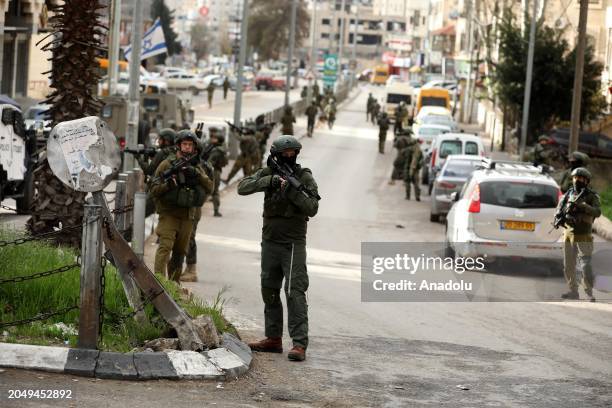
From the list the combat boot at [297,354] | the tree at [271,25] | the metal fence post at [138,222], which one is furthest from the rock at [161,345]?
the tree at [271,25]

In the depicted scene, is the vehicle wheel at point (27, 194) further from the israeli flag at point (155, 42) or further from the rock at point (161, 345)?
the rock at point (161, 345)

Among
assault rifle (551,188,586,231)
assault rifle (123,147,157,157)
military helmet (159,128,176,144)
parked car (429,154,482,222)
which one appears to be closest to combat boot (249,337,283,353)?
assault rifle (123,147,157,157)

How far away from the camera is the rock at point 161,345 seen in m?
9.92

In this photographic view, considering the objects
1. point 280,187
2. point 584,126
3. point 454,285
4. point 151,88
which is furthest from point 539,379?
point 151,88

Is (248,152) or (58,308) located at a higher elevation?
(248,152)

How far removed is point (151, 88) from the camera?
58.5 metres

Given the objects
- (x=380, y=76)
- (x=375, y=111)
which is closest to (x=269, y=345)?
(x=375, y=111)

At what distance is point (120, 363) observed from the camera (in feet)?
30.7

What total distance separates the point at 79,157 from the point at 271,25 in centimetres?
14837

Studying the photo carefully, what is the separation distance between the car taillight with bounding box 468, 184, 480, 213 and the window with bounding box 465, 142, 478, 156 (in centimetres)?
1690

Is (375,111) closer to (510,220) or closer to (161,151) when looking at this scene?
(510,220)

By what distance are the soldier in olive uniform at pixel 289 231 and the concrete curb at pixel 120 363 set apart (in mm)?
1197

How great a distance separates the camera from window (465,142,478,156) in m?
36.8

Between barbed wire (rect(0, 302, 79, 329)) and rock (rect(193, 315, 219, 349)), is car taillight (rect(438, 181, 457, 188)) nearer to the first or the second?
rock (rect(193, 315, 219, 349))
